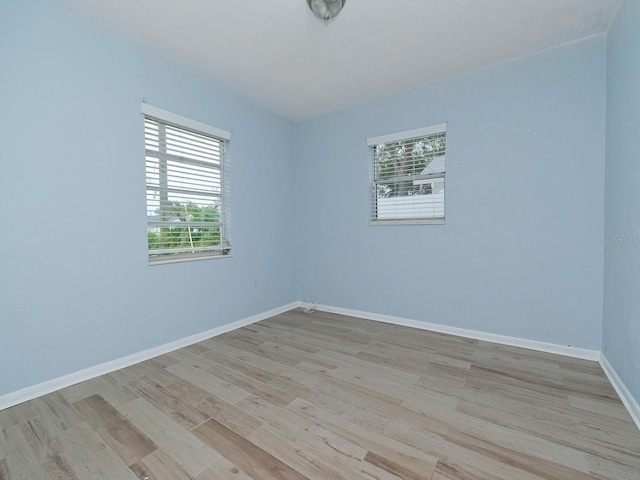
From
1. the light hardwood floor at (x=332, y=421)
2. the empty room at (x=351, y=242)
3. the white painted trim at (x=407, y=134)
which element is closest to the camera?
the light hardwood floor at (x=332, y=421)

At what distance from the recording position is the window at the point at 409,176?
10.2 feet

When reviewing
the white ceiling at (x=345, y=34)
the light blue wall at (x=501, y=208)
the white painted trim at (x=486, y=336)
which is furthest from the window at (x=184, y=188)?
the white painted trim at (x=486, y=336)

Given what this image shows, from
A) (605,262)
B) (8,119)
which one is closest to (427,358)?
(605,262)

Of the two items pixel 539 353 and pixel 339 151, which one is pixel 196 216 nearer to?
pixel 339 151

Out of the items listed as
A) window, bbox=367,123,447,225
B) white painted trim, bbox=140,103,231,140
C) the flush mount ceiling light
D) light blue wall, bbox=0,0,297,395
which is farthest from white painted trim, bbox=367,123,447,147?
light blue wall, bbox=0,0,297,395

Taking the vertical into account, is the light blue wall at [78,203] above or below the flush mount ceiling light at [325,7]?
below

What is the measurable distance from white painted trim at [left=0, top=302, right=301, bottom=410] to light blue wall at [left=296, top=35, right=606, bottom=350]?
1.74 metres

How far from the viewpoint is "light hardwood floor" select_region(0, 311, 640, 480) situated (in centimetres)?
134

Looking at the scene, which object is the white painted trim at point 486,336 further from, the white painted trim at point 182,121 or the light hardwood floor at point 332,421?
the white painted trim at point 182,121

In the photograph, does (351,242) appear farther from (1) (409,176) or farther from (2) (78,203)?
(2) (78,203)

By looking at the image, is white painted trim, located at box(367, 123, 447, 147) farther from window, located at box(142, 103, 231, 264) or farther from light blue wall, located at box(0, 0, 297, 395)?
light blue wall, located at box(0, 0, 297, 395)

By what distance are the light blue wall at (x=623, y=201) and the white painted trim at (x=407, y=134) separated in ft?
4.23

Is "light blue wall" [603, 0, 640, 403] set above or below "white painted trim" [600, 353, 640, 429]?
above

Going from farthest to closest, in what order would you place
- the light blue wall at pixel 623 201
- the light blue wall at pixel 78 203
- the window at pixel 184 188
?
the window at pixel 184 188, the light blue wall at pixel 78 203, the light blue wall at pixel 623 201
